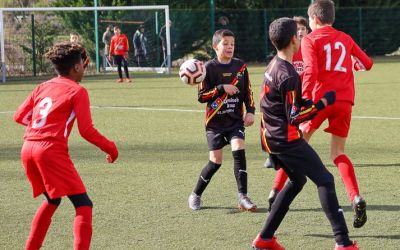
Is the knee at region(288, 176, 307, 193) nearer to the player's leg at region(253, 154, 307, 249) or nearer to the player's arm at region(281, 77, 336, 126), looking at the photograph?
the player's leg at region(253, 154, 307, 249)

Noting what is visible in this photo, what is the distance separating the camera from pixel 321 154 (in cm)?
1105

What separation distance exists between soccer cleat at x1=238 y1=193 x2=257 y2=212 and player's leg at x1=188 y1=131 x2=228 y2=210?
1.27 ft

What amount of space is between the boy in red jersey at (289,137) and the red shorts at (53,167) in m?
1.45

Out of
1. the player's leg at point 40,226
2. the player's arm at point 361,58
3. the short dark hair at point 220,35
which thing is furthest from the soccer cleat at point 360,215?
the player's leg at point 40,226

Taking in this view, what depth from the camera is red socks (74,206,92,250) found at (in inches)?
221

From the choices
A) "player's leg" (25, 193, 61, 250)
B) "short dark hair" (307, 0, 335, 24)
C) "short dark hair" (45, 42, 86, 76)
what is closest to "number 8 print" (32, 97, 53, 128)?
"short dark hair" (45, 42, 86, 76)

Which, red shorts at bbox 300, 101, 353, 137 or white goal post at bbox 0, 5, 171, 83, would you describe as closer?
red shorts at bbox 300, 101, 353, 137

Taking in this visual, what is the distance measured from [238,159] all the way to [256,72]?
851 inches

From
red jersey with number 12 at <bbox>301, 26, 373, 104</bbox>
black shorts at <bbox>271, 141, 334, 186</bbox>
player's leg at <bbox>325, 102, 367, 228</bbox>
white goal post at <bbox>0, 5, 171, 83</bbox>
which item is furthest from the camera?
white goal post at <bbox>0, 5, 171, 83</bbox>

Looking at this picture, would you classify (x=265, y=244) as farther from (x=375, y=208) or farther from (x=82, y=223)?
(x=375, y=208)

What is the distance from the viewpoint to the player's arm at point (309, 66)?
7395 millimetres

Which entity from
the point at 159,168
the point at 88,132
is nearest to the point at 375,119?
the point at 159,168

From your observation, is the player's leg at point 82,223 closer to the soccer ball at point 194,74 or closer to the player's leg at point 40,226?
the player's leg at point 40,226

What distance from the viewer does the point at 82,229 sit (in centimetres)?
563
